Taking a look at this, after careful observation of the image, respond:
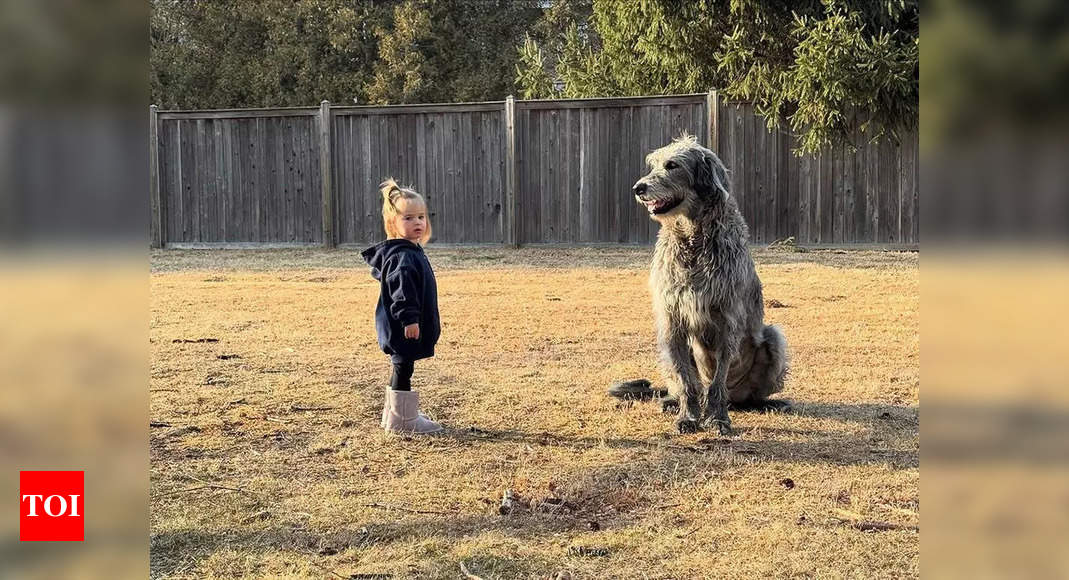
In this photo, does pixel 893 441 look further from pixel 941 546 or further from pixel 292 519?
pixel 941 546

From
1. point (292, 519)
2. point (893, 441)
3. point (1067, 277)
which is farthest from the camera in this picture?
point (893, 441)

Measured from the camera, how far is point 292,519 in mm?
3443

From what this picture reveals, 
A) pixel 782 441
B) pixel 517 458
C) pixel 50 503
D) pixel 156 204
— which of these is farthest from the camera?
pixel 156 204

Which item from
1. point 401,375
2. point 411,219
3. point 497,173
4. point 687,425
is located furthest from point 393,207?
point 497,173

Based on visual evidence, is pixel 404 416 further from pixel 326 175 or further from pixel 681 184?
pixel 326 175

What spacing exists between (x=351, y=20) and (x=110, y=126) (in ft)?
83.3

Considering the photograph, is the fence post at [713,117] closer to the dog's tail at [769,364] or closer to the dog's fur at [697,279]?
the dog's tail at [769,364]

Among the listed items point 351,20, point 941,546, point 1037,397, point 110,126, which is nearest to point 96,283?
point 110,126

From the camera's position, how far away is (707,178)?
484cm

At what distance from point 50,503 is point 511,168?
1323 cm

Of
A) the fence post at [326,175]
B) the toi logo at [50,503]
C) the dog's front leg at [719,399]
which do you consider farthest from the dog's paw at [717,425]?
the fence post at [326,175]

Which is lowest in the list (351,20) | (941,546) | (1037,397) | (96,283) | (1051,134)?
(941,546)

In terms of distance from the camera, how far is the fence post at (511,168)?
14.2 m

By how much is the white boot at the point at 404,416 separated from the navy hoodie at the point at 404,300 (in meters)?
0.20
